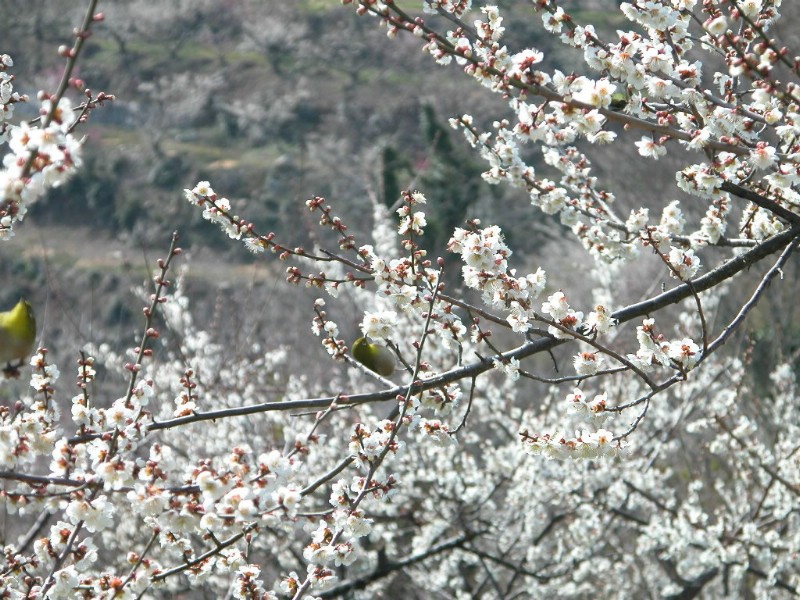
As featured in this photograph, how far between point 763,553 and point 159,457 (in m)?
5.17

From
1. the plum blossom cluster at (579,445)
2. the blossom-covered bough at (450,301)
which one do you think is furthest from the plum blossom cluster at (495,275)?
the plum blossom cluster at (579,445)

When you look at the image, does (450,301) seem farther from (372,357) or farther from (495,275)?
(372,357)

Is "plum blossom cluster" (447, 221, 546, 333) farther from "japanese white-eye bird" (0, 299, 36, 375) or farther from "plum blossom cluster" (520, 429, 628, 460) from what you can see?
"japanese white-eye bird" (0, 299, 36, 375)

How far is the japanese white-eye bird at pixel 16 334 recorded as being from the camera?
2.35 metres

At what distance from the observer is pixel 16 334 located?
92.7 inches

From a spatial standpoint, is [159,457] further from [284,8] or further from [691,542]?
[284,8]

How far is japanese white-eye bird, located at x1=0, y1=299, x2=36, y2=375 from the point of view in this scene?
2.35 metres

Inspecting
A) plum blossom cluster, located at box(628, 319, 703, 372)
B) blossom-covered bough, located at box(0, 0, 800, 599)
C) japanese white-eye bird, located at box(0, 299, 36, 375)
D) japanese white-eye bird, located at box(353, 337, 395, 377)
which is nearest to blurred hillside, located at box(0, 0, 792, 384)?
blossom-covered bough, located at box(0, 0, 800, 599)

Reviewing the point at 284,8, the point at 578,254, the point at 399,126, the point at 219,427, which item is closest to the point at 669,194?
the point at 578,254

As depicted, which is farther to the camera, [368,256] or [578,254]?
[578,254]

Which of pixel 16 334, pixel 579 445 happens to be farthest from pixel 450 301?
pixel 16 334

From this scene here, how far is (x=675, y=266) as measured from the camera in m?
3.06

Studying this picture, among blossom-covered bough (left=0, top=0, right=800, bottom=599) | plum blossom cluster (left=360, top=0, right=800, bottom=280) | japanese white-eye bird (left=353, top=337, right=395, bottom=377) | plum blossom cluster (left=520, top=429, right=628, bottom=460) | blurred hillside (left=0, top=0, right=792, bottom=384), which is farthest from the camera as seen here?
blurred hillside (left=0, top=0, right=792, bottom=384)

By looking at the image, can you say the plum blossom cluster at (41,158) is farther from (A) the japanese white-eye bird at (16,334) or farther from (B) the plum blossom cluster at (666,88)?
(B) the plum blossom cluster at (666,88)
